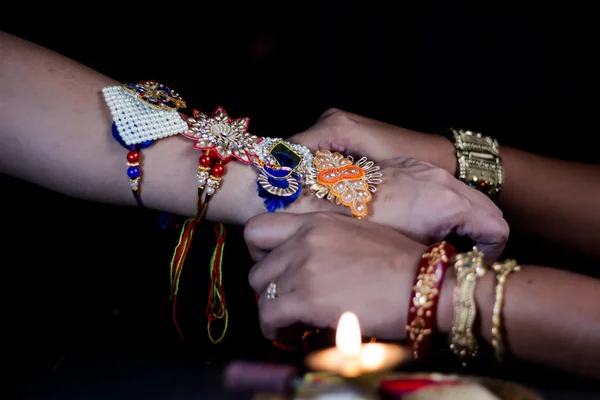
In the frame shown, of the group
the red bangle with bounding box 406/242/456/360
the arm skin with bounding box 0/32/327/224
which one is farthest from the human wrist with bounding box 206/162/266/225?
the red bangle with bounding box 406/242/456/360

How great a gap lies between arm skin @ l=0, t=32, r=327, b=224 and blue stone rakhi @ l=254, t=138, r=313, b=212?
0.08ft

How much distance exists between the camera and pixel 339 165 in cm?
93

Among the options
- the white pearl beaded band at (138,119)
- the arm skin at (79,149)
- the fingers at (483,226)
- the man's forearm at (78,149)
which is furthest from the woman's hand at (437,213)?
the white pearl beaded band at (138,119)

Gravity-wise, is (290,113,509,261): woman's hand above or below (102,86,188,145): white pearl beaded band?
below

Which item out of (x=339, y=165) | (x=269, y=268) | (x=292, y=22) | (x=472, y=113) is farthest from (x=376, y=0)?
(x=269, y=268)

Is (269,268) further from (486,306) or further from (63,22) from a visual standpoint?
(63,22)

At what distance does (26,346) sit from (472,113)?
119cm

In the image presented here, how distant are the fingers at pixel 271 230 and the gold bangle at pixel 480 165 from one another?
1.49 feet

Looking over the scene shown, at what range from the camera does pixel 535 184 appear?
1.14 meters

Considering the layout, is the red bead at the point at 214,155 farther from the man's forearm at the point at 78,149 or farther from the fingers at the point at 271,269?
the fingers at the point at 271,269

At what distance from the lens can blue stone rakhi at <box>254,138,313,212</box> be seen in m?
0.87

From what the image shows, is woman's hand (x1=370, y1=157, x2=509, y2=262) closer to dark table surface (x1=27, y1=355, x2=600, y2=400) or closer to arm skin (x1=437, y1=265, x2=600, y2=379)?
arm skin (x1=437, y1=265, x2=600, y2=379)

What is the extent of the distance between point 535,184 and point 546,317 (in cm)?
54

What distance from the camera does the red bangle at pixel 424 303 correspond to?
69cm
